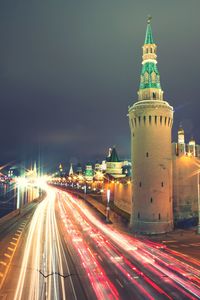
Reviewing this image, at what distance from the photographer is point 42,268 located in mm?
31344

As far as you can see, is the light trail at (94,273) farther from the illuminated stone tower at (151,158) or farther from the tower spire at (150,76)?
the tower spire at (150,76)

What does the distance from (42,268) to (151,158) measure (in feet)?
99.4

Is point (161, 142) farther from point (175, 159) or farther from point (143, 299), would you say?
point (143, 299)

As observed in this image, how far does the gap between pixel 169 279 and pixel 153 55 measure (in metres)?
44.6

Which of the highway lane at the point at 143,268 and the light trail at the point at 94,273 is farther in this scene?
the highway lane at the point at 143,268

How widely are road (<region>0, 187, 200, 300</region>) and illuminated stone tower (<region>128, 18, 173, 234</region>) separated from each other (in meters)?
6.80

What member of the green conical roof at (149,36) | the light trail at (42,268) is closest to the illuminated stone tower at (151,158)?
the green conical roof at (149,36)

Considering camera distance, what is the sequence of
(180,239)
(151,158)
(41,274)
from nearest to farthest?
(41,274) < (180,239) < (151,158)

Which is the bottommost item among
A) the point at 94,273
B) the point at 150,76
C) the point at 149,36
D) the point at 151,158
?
the point at 94,273

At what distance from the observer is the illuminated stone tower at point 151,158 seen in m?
53.1

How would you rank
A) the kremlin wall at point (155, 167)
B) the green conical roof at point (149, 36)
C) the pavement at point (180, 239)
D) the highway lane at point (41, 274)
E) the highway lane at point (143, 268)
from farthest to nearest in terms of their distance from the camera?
the green conical roof at point (149, 36), the kremlin wall at point (155, 167), the pavement at point (180, 239), the highway lane at point (143, 268), the highway lane at point (41, 274)

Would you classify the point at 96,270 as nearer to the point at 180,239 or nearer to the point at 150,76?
the point at 180,239

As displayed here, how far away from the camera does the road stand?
24.5 metres

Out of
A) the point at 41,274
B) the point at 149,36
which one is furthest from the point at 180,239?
the point at 149,36
